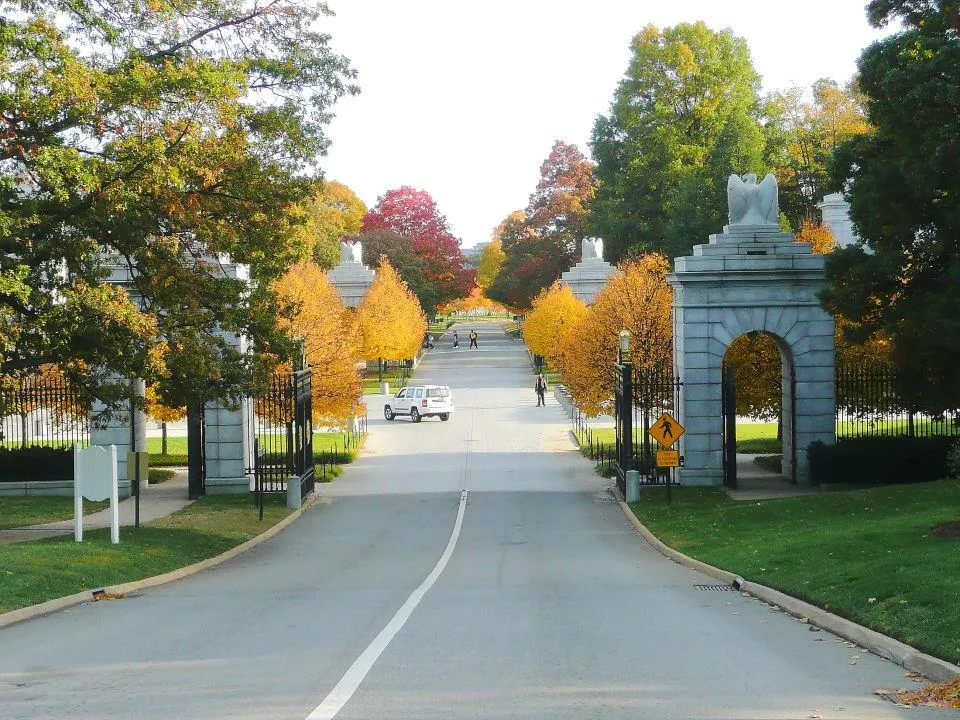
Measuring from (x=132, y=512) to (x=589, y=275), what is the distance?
4548cm

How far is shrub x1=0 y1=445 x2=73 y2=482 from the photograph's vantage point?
101 ft

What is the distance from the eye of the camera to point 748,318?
29.4 metres

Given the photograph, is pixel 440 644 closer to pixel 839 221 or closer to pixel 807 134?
pixel 839 221

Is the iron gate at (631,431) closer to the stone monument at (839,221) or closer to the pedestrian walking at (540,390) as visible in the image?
the stone monument at (839,221)

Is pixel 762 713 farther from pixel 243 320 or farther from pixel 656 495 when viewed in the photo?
pixel 656 495

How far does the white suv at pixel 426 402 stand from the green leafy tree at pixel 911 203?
30.4m

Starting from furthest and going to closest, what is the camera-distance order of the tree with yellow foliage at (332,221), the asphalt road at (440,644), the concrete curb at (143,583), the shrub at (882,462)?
the tree with yellow foliage at (332,221) → the shrub at (882,462) → the concrete curb at (143,583) → the asphalt road at (440,644)

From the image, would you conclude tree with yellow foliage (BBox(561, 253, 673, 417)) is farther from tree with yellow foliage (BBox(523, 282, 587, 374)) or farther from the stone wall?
tree with yellow foliage (BBox(523, 282, 587, 374))

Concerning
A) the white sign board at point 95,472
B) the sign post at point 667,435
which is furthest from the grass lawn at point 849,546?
the white sign board at point 95,472

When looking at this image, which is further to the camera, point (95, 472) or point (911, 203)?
point (911, 203)

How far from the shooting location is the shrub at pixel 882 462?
1147 inches

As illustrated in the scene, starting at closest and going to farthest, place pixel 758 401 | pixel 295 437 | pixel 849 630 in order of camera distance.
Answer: pixel 849 630, pixel 295 437, pixel 758 401

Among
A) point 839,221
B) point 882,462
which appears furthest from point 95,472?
point 839,221

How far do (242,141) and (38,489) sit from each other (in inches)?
527
